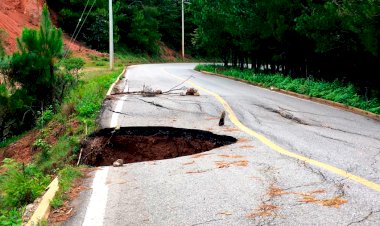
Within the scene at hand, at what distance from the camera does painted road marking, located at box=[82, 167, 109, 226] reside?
4.62 meters

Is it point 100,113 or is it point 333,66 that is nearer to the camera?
point 100,113

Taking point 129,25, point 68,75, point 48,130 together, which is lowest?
point 48,130

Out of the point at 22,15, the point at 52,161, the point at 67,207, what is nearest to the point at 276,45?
the point at 52,161

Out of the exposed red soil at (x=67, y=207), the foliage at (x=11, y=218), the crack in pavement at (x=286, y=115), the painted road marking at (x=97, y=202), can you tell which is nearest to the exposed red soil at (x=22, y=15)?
the crack in pavement at (x=286, y=115)

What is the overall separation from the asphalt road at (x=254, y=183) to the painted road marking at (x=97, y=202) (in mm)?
12

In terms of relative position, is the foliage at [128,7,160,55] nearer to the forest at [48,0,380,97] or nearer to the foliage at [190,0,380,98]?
the forest at [48,0,380,97]

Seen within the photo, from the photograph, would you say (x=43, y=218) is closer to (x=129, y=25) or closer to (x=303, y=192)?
(x=303, y=192)

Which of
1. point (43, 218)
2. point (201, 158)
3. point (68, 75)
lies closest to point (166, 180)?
point (201, 158)

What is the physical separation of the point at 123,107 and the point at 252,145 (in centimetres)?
518

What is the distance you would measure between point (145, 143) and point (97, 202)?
3.86m

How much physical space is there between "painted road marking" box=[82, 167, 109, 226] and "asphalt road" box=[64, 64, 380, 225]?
1 cm

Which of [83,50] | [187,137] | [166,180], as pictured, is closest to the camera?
[166,180]

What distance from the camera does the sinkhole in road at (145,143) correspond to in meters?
8.43

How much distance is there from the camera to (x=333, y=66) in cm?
1948
